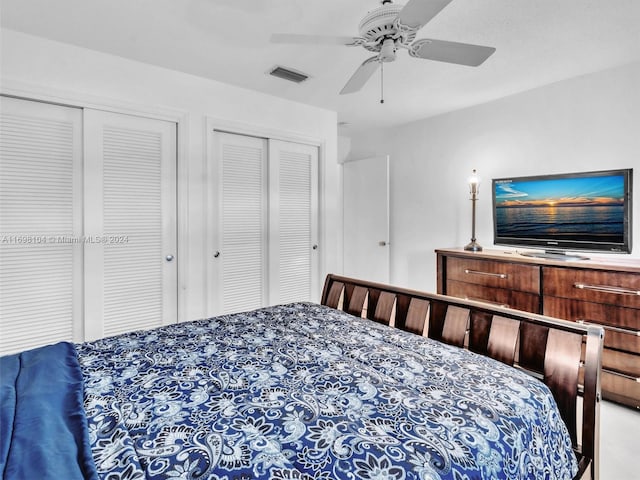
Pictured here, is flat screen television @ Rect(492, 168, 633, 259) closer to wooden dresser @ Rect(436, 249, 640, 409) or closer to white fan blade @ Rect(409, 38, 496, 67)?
wooden dresser @ Rect(436, 249, 640, 409)

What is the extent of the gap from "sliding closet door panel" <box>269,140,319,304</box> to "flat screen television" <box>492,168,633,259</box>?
1.84 m

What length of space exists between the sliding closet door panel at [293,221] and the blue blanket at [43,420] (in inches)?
89.4

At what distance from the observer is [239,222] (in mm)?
3268

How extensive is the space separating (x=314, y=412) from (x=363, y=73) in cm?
183

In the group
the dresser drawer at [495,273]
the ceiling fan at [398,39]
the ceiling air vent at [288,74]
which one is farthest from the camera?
the ceiling air vent at [288,74]

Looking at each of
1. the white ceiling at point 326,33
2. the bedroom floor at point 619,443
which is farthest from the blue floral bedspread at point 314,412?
the white ceiling at point 326,33

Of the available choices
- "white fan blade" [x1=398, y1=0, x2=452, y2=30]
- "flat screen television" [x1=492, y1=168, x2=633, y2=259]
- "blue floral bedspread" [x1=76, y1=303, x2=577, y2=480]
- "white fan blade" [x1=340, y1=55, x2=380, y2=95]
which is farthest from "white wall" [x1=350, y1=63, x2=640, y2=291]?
"blue floral bedspread" [x1=76, y1=303, x2=577, y2=480]

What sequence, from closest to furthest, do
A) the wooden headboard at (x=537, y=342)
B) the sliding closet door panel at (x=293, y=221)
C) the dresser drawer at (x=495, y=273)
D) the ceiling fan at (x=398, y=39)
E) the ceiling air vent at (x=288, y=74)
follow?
the wooden headboard at (x=537, y=342) → the ceiling fan at (x=398, y=39) → the dresser drawer at (x=495, y=273) → the ceiling air vent at (x=288, y=74) → the sliding closet door panel at (x=293, y=221)

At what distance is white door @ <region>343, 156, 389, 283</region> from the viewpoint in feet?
14.5

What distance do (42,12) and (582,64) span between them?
372 cm

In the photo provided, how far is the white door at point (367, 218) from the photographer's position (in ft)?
14.5

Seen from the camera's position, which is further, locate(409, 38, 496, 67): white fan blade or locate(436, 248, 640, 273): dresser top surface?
locate(436, 248, 640, 273): dresser top surface

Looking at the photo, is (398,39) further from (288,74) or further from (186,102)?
(186,102)

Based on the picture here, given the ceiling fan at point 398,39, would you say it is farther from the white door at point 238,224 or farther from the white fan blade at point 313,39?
the white door at point 238,224
